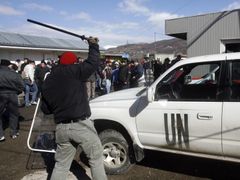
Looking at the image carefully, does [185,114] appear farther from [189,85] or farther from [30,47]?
[30,47]

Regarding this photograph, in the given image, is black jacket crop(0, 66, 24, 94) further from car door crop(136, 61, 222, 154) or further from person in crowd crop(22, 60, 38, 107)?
person in crowd crop(22, 60, 38, 107)

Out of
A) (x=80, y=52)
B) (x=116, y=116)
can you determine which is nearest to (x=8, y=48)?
(x=80, y=52)

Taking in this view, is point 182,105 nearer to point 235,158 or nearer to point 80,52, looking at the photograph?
point 235,158

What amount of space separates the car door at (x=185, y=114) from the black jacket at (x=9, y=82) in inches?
159

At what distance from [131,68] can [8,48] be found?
44.0ft

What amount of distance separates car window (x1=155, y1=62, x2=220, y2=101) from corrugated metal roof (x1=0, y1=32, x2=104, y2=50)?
2209cm

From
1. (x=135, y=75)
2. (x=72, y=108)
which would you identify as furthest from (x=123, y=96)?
(x=135, y=75)

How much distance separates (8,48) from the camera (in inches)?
1075

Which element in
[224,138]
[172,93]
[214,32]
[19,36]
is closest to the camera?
[224,138]

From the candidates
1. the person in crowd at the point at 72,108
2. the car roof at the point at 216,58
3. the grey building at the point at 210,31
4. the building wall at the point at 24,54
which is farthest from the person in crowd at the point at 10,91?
the building wall at the point at 24,54

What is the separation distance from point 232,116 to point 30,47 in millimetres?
25323

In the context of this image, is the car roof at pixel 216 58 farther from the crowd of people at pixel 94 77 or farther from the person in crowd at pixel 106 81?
the person in crowd at pixel 106 81

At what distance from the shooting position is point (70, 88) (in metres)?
4.70

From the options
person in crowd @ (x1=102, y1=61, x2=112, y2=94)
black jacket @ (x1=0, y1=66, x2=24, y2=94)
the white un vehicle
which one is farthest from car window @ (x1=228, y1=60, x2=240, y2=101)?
person in crowd @ (x1=102, y1=61, x2=112, y2=94)
